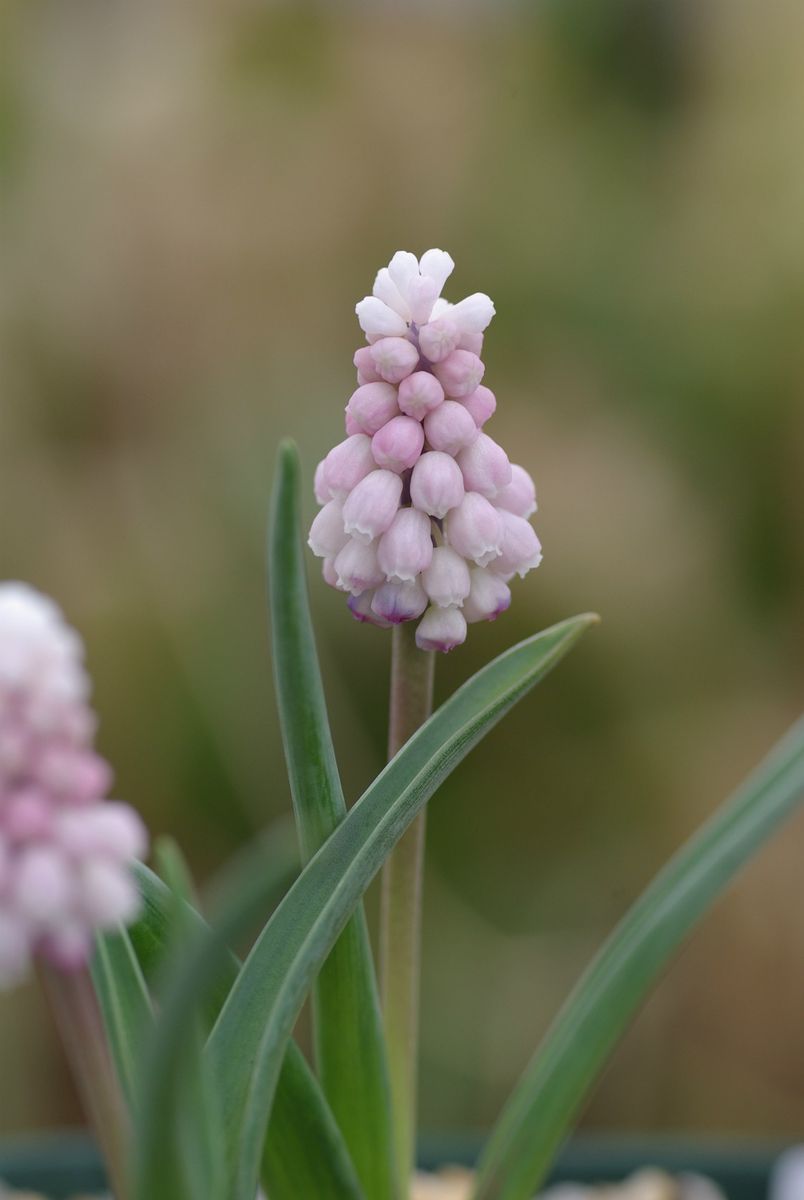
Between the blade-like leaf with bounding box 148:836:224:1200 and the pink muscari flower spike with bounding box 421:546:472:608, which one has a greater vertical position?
the pink muscari flower spike with bounding box 421:546:472:608

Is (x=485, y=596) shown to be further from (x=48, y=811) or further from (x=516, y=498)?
(x=48, y=811)

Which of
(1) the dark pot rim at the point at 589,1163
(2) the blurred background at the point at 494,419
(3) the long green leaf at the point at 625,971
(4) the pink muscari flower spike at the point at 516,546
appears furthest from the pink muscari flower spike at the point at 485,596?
(2) the blurred background at the point at 494,419

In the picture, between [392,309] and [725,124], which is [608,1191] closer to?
[392,309]

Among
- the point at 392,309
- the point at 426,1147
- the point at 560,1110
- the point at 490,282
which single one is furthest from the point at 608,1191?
the point at 490,282

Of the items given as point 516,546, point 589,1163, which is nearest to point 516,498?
point 516,546

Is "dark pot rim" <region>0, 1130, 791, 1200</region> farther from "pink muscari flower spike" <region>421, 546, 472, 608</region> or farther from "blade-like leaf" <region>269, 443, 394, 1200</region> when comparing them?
"pink muscari flower spike" <region>421, 546, 472, 608</region>

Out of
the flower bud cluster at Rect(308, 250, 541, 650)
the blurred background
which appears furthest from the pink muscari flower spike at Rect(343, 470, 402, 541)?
the blurred background
